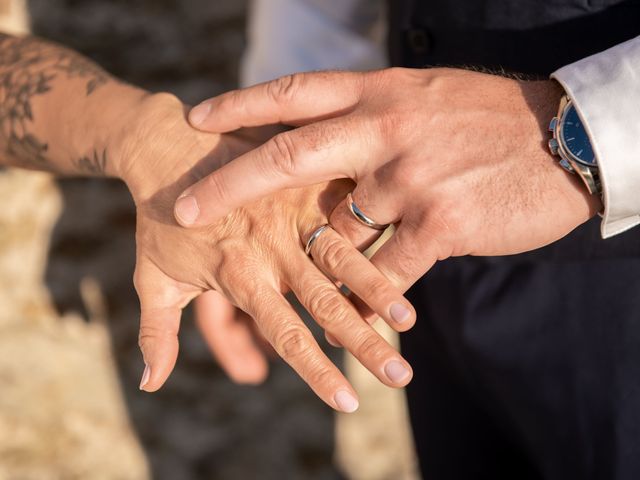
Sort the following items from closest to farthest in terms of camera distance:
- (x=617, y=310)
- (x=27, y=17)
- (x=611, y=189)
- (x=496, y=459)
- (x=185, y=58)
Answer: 1. (x=611, y=189)
2. (x=617, y=310)
3. (x=496, y=459)
4. (x=27, y=17)
5. (x=185, y=58)

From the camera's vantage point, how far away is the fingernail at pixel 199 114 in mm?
1014

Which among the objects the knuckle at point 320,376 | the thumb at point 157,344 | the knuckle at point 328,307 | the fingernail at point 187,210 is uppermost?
the fingernail at point 187,210

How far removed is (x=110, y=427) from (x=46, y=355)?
276 millimetres

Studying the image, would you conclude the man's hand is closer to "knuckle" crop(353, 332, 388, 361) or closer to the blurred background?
"knuckle" crop(353, 332, 388, 361)

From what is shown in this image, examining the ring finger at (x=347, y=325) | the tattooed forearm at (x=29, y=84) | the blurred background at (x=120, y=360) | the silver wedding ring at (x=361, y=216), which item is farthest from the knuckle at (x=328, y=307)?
the blurred background at (x=120, y=360)

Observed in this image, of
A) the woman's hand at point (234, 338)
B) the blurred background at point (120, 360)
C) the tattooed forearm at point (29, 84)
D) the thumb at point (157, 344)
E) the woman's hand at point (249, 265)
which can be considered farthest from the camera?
the blurred background at point (120, 360)

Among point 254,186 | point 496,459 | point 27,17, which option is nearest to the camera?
point 254,186

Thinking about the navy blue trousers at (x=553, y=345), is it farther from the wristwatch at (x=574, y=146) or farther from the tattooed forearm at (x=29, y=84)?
the tattooed forearm at (x=29, y=84)

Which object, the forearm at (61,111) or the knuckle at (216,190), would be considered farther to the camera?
the forearm at (61,111)

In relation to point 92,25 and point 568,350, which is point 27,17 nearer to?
point 92,25

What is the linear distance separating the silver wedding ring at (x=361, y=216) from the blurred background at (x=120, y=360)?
4.16ft

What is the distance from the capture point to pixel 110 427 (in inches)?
78.0

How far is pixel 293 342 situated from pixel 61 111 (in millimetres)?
550

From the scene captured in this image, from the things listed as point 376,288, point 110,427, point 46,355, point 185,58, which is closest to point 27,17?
point 185,58
